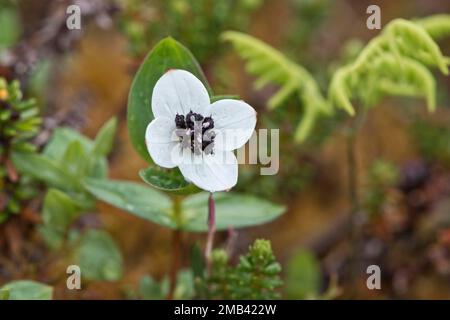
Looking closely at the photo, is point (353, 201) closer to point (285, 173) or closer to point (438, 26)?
point (285, 173)

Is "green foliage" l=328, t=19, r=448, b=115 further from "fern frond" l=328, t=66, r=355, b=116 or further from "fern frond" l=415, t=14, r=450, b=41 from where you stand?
"fern frond" l=415, t=14, r=450, b=41

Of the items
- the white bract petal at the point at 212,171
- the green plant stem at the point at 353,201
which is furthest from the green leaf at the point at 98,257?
the green plant stem at the point at 353,201

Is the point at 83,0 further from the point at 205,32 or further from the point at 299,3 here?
the point at 299,3

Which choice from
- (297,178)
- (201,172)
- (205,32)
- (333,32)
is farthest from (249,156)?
(333,32)

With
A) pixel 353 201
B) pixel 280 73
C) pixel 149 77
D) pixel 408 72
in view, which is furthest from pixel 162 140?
pixel 353 201

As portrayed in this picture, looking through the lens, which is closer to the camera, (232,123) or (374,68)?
(232,123)

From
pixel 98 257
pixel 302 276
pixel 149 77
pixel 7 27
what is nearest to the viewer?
pixel 149 77

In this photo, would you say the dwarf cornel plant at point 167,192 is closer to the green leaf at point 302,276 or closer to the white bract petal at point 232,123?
the white bract petal at point 232,123
